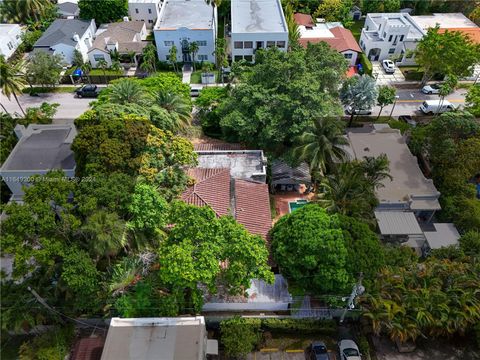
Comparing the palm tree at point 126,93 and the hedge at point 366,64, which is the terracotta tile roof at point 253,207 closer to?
the palm tree at point 126,93

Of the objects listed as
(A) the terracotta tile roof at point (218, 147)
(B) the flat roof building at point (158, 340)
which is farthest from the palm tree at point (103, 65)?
(B) the flat roof building at point (158, 340)

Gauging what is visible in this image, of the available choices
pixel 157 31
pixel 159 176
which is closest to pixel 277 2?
pixel 157 31

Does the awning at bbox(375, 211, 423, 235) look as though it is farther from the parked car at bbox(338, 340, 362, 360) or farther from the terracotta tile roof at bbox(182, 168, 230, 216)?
the terracotta tile roof at bbox(182, 168, 230, 216)

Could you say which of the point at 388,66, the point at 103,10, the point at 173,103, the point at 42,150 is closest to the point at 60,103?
the point at 42,150

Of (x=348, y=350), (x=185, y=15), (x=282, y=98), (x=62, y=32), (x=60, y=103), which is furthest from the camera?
(x=185, y=15)

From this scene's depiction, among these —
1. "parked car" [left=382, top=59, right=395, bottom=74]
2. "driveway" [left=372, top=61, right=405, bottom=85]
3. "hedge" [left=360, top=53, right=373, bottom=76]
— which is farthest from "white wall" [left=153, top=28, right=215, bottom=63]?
"parked car" [left=382, top=59, right=395, bottom=74]

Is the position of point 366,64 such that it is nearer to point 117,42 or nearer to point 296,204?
point 296,204
